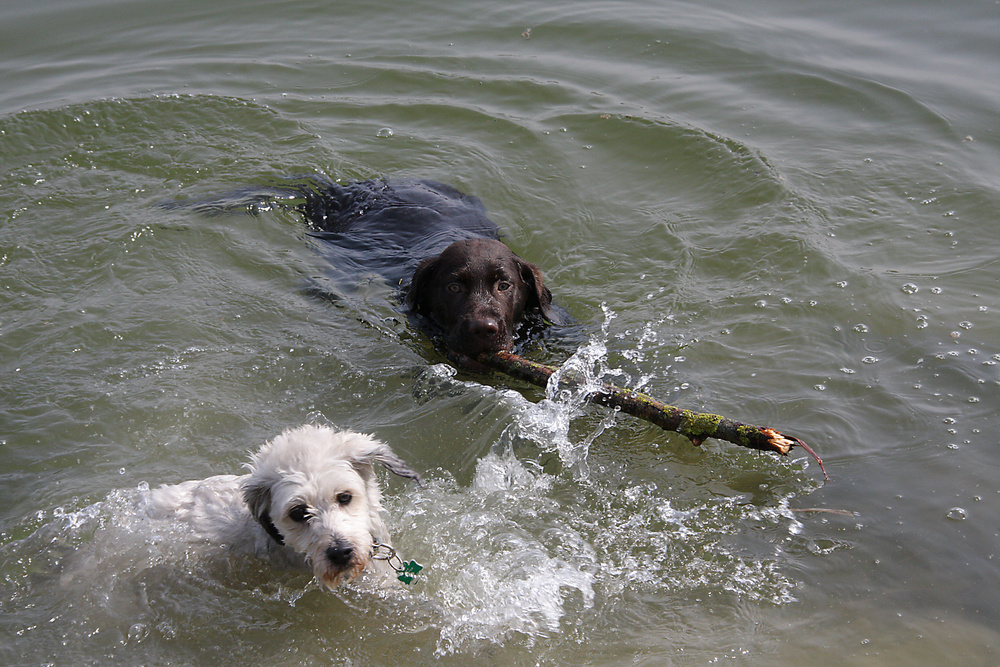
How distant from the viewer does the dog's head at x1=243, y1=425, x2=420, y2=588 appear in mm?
3535

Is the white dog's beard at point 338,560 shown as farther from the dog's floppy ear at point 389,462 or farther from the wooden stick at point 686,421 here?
the wooden stick at point 686,421

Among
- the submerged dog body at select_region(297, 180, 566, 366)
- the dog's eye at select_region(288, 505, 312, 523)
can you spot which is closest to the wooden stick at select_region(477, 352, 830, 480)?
the submerged dog body at select_region(297, 180, 566, 366)

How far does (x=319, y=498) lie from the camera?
11.7 ft

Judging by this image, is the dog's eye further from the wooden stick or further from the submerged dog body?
the submerged dog body

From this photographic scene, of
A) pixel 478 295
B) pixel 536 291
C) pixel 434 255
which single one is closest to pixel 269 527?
pixel 478 295

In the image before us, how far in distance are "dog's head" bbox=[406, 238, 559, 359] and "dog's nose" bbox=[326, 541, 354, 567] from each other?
246 cm

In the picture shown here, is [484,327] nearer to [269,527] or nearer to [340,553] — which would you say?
[269,527]

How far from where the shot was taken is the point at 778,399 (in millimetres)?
5371

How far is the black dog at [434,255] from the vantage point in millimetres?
6051

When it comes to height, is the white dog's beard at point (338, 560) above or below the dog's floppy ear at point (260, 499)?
below

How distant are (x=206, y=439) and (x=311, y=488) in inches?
74.2

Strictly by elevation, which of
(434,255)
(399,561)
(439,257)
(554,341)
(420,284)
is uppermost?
(439,257)

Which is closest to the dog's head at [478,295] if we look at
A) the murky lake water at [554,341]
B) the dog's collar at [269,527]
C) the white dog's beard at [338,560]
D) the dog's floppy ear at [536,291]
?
the dog's floppy ear at [536,291]

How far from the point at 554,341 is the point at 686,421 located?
6.47 feet
